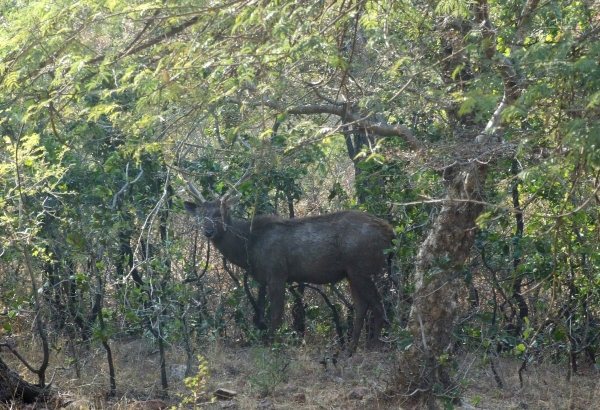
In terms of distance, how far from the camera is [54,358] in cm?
918

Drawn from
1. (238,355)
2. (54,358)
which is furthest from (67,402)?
(238,355)

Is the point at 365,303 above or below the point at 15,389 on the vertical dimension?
above

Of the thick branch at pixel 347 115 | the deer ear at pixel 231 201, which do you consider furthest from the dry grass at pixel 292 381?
the thick branch at pixel 347 115

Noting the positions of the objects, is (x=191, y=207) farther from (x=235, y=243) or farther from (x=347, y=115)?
(x=347, y=115)

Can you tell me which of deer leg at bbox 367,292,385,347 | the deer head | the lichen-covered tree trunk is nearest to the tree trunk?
the lichen-covered tree trunk

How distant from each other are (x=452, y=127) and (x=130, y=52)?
3.26 m

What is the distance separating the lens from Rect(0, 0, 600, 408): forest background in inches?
239

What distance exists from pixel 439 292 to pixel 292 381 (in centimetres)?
213

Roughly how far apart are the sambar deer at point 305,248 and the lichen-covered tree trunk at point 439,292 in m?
2.59

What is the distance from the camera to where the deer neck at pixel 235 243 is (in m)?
11.1

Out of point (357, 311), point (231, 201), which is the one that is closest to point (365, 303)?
point (357, 311)

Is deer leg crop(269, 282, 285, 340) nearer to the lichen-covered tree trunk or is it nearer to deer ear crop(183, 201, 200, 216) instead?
deer ear crop(183, 201, 200, 216)

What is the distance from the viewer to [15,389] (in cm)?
711

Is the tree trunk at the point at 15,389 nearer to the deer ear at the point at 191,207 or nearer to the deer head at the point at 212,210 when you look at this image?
the deer head at the point at 212,210
